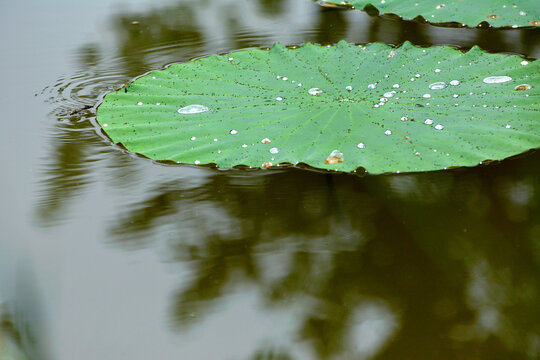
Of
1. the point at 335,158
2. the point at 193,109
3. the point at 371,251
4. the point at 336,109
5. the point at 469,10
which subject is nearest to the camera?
the point at 371,251

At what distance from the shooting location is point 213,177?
1.97 m

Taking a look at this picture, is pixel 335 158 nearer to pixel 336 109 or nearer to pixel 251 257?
pixel 336 109

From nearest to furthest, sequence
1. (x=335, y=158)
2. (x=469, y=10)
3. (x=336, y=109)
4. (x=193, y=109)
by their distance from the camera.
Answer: (x=335, y=158)
(x=336, y=109)
(x=193, y=109)
(x=469, y=10)

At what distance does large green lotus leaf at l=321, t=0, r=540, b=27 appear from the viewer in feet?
9.62

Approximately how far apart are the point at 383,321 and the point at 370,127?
837 millimetres

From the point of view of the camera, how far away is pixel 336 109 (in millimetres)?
2172

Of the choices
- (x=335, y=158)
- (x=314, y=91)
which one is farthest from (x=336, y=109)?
(x=335, y=158)

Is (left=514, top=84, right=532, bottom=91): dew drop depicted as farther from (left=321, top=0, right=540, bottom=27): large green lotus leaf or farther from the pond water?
(left=321, top=0, right=540, bottom=27): large green lotus leaf

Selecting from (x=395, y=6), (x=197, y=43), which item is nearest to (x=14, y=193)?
(x=197, y=43)

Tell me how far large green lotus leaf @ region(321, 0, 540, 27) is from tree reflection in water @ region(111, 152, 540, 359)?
3.98ft

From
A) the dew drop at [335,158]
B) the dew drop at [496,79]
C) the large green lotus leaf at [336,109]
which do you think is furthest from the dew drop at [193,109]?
the dew drop at [496,79]

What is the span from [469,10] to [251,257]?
2.01 metres

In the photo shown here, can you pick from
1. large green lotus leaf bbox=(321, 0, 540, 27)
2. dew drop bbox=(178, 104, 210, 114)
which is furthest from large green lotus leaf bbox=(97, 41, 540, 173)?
large green lotus leaf bbox=(321, 0, 540, 27)

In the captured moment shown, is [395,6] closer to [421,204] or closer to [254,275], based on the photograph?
[421,204]
